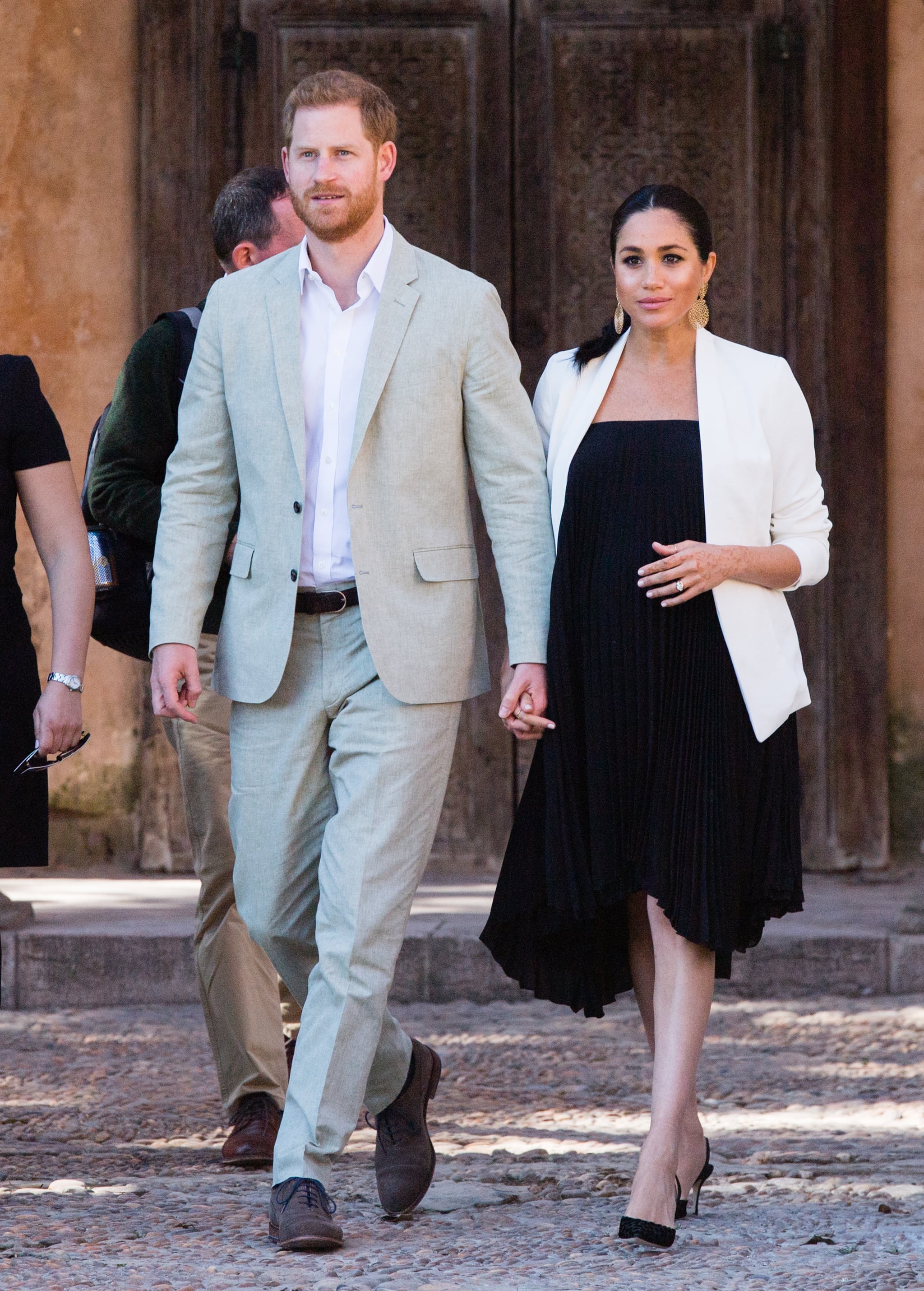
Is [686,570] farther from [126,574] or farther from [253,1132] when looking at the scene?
[253,1132]

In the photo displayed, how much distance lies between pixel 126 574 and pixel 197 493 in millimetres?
570

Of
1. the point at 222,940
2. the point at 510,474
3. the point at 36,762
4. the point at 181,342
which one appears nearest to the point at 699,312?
the point at 510,474

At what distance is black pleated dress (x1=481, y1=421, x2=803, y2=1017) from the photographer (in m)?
3.54

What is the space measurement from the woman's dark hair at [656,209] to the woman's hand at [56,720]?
48.2 inches

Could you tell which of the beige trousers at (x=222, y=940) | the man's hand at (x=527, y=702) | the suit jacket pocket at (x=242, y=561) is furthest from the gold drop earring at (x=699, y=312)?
the beige trousers at (x=222, y=940)

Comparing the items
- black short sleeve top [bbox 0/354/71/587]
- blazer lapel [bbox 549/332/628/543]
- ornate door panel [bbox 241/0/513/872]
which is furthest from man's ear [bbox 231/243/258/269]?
ornate door panel [bbox 241/0/513/872]

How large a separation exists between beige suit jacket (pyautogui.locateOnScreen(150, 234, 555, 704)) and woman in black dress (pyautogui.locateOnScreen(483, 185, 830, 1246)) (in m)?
0.13

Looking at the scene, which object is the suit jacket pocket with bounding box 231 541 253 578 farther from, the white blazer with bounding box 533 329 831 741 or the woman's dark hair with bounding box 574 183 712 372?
the woman's dark hair with bounding box 574 183 712 372

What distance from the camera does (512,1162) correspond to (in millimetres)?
4141

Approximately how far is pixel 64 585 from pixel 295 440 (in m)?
0.55

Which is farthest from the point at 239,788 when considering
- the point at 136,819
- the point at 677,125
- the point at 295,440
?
the point at 677,125

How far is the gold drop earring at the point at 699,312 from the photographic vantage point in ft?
12.4

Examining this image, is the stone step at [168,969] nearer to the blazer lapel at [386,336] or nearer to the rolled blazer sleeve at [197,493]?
the rolled blazer sleeve at [197,493]

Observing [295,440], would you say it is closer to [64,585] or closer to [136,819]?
[64,585]
